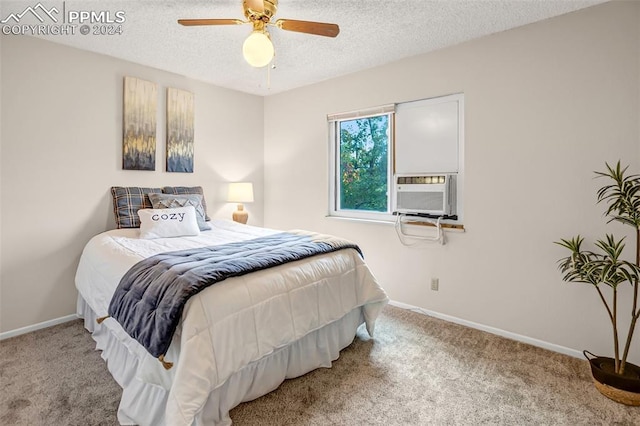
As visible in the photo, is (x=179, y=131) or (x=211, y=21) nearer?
(x=211, y=21)

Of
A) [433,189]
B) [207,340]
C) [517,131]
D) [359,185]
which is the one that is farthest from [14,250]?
[517,131]

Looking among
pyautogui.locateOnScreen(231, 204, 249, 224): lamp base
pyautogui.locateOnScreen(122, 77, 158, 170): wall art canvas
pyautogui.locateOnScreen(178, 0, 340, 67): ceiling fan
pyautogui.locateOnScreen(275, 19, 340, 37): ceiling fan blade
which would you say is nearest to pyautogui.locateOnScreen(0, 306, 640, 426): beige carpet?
pyautogui.locateOnScreen(122, 77, 158, 170): wall art canvas

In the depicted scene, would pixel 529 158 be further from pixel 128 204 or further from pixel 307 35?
pixel 128 204

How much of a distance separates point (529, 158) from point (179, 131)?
3362mm

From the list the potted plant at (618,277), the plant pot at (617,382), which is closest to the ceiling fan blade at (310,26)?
the potted plant at (618,277)

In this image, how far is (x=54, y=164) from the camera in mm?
2828

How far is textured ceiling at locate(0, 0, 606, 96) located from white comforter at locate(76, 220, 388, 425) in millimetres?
1669

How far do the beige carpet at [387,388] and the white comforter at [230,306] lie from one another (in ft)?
1.06

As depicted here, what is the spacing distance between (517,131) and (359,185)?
5.40 feet

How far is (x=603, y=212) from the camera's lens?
225 cm

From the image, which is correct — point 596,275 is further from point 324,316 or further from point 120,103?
point 120,103

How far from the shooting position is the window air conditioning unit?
2.93 metres

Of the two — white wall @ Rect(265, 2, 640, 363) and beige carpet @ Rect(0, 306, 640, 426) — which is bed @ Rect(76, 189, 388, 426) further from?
→ white wall @ Rect(265, 2, 640, 363)

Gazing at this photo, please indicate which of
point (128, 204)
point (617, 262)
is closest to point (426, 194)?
point (617, 262)
